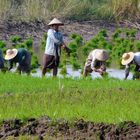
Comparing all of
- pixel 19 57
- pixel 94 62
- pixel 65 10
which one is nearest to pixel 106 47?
pixel 19 57

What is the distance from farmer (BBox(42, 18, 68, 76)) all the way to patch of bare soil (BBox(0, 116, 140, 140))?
5.59m

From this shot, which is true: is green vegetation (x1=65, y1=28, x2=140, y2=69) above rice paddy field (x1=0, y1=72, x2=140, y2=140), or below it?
below

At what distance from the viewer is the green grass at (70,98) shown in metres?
9.91

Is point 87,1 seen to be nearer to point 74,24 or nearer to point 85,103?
point 74,24

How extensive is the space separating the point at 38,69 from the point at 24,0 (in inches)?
520

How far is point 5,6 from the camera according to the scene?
28750mm

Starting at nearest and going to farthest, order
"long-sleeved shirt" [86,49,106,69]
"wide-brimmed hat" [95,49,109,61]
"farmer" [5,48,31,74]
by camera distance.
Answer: "wide-brimmed hat" [95,49,109,61] → "long-sleeved shirt" [86,49,106,69] → "farmer" [5,48,31,74]

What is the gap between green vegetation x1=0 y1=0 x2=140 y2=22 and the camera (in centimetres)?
2837

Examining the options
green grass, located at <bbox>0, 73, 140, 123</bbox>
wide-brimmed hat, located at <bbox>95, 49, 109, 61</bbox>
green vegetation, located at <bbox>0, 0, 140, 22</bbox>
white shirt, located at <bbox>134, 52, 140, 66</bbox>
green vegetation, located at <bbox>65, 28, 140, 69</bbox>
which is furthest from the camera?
green vegetation, located at <bbox>0, 0, 140, 22</bbox>

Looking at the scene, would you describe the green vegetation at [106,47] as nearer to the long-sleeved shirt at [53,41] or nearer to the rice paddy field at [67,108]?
the long-sleeved shirt at [53,41]

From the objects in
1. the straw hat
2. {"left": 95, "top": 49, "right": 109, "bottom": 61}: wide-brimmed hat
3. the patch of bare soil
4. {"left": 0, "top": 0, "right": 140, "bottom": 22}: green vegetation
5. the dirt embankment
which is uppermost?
the patch of bare soil

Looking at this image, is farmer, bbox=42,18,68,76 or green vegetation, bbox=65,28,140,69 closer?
farmer, bbox=42,18,68,76

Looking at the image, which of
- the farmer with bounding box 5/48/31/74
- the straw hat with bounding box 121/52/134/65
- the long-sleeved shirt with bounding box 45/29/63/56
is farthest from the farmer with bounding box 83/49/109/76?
the farmer with bounding box 5/48/31/74

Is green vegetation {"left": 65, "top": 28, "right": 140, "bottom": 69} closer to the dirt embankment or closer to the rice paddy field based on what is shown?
the dirt embankment
